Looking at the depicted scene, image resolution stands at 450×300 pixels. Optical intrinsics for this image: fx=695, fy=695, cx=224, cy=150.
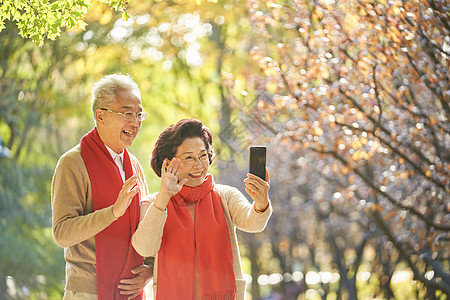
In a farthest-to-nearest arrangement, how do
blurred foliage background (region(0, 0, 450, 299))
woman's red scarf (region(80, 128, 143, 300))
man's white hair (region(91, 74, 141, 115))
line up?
blurred foliage background (region(0, 0, 450, 299)) < man's white hair (region(91, 74, 141, 115)) < woman's red scarf (region(80, 128, 143, 300))

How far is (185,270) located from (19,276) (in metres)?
8.34

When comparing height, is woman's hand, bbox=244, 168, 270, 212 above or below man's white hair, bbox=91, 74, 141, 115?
below

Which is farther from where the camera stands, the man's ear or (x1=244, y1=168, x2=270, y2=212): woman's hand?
the man's ear

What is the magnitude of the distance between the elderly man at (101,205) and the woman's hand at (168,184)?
0.58ft

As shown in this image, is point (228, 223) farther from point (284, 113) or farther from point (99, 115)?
point (284, 113)

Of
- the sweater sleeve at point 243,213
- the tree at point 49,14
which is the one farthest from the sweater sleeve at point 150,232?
the tree at point 49,14

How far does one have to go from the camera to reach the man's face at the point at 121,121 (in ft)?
10.4

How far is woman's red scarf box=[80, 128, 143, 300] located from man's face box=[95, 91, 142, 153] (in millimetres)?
96

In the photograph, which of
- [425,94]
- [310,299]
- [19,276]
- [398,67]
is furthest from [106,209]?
[310,299]

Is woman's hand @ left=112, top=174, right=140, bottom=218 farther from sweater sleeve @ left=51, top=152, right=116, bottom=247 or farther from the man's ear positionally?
the man's ear

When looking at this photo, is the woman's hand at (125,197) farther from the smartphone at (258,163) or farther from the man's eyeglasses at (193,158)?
the smartphone at (258,163)

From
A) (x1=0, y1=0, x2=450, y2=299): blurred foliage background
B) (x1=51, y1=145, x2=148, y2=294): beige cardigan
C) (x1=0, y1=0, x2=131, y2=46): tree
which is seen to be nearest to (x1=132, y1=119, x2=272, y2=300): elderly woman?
(x1=51, y1=145, x2=148, y2=294): beige cardigan

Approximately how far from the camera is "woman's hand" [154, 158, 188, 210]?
2.89m

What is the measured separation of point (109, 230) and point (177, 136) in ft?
1.74
